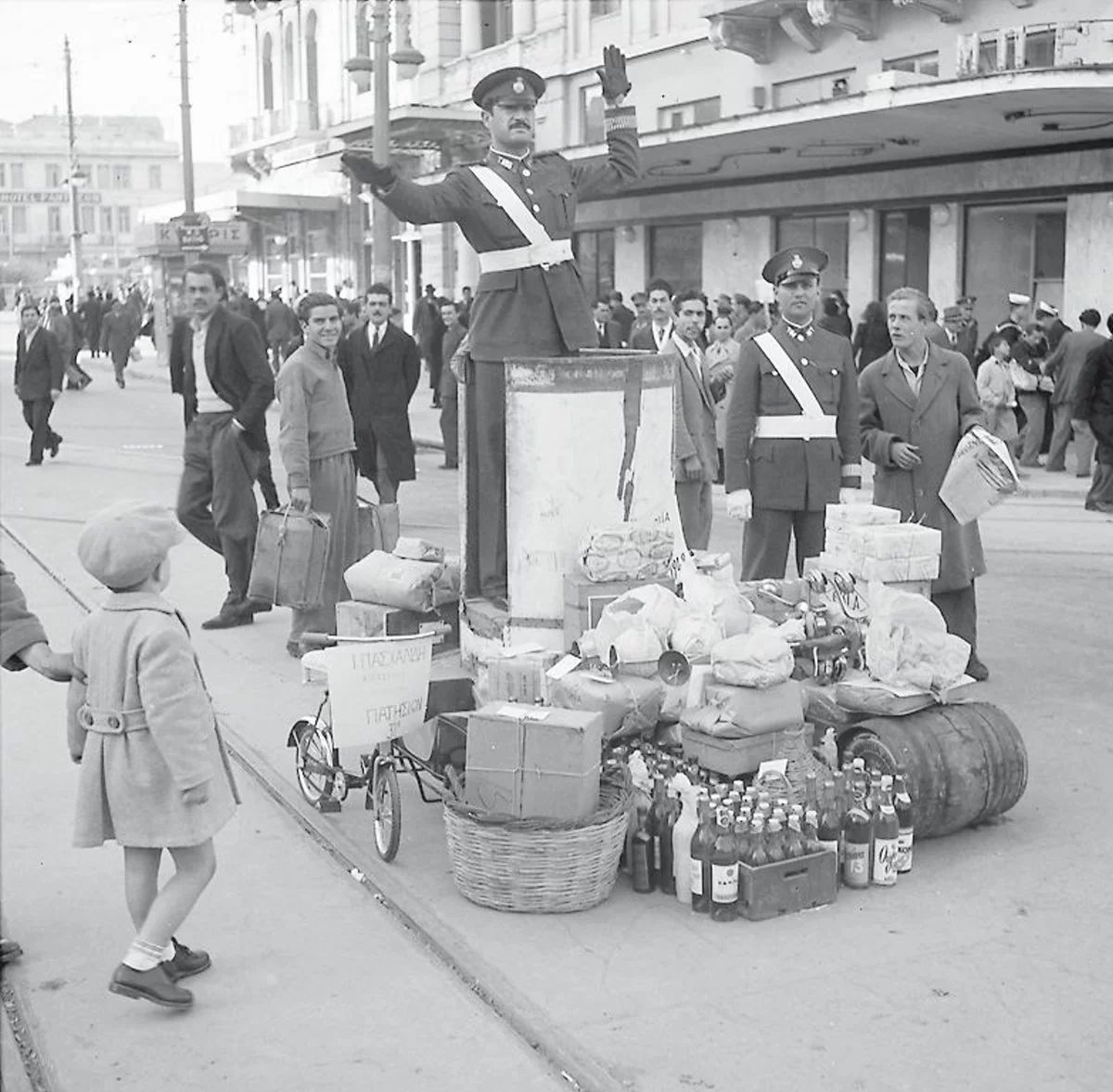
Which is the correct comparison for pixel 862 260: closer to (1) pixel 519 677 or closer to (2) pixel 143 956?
(1) pixel 519 677

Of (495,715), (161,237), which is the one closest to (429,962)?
(495,715)

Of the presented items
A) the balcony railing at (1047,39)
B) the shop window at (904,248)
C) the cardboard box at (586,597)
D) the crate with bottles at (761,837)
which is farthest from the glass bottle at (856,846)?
the shop window at (904,248)

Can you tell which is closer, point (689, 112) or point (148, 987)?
point (148, 987)

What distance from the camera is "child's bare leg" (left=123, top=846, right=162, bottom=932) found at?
4.64 metres

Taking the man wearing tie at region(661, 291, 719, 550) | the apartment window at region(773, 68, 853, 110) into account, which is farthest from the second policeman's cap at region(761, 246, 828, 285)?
the apartment window at region(773, 68, 853, 110)

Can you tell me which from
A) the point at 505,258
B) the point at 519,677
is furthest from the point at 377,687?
the point at 505,258

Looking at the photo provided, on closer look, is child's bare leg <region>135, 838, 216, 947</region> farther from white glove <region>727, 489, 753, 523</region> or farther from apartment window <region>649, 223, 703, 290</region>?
apartment window <region>649, 223, 703, 290</region>

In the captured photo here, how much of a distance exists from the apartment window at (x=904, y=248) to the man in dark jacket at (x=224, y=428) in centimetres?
1598

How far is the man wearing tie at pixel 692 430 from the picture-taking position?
9609mm

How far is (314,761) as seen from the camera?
6395 mm

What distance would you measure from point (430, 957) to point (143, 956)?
2.87ft

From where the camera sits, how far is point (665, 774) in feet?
19.0

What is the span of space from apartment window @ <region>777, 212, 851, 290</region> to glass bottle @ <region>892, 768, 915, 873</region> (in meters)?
20.8

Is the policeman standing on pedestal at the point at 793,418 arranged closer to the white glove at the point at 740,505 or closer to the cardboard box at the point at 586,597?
the white glove at the point at 740,505
